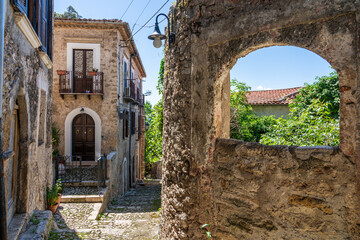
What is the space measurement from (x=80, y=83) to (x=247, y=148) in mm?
10415

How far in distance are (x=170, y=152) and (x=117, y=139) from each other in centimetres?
858

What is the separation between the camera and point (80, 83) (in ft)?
39.1

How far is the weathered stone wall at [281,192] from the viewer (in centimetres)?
247

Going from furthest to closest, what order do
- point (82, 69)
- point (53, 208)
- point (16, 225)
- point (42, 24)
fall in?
point (82, 69) < point (53, 208) < point (42, 24) < point (16, 225)

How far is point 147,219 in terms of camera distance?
7762 millimetres

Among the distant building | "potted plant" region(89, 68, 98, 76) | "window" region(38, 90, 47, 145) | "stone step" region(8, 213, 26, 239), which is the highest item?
"potted plant" region(89, 68, 98, 76)

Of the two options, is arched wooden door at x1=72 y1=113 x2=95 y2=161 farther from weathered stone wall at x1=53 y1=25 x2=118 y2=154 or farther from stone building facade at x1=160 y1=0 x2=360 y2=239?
stone building facade at x1=160 y1=0 x2=360 y2=239

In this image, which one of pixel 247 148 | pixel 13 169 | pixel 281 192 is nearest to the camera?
pixel 281 192

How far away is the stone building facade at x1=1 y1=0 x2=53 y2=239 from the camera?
4059mm

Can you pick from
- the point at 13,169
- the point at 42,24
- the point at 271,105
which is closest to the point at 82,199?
the point at 13,169

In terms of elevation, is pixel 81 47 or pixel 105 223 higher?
pixel 81 47

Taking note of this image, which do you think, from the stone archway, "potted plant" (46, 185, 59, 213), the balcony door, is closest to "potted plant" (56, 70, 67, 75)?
the balcony door

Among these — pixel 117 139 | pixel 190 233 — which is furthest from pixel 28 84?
pixel 117 139

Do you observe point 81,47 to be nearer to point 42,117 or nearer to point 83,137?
point 83,137
